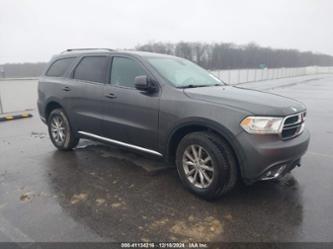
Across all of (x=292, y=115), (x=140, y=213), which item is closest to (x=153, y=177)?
(x=140, y=213)

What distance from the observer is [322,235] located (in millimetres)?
2707

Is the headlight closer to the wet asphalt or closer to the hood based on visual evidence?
the hood

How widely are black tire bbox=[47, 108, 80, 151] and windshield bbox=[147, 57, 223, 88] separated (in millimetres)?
2145

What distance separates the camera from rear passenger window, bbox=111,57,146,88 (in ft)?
13.4

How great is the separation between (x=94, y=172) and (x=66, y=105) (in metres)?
1.51

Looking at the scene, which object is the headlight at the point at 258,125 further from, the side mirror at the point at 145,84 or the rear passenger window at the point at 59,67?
the rear passenger window at the point at 59,67

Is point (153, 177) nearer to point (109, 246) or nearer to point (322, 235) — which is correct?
point (109, 246)

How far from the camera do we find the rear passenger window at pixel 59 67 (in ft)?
17.2

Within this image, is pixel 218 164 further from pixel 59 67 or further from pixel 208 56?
pixel 208 56

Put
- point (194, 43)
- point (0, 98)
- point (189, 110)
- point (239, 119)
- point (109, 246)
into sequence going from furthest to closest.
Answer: point (194, 43) < point (0, 98) < point (189, 110) < point (239, 119) < point (109, 246)

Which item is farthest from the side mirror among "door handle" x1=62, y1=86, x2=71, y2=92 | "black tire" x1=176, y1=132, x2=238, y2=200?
"door handle" x1=62, y1=86, x2=71, y2=92

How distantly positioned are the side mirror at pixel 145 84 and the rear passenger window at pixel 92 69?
1.00 m

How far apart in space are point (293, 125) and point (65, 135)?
395 cm

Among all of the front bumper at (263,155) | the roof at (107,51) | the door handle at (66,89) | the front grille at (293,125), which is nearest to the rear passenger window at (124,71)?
the roof at (107,51)
